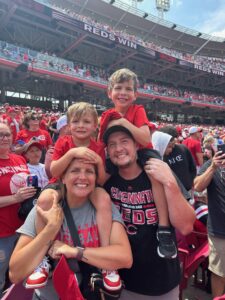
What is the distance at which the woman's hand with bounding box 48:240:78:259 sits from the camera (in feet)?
4.51

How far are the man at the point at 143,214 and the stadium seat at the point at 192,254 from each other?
29.0 inches

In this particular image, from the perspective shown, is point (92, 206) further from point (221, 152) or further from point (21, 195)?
point (221, 152)

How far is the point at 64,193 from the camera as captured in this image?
162 cm

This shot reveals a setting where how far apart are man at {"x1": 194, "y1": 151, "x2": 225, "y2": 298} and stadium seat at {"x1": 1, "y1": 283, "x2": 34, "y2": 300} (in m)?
1.68

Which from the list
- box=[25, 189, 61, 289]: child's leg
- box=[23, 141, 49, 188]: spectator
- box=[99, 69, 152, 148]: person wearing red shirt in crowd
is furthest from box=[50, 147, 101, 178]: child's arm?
box=[23, 141, 49, 188]: spectator

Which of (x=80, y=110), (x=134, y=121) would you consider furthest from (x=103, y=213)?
(x=134, y=121)

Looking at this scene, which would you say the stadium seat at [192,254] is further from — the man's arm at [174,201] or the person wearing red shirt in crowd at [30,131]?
the person wearing red shirt in crowd at [30,131]

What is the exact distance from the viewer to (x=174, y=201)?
1.59 metres

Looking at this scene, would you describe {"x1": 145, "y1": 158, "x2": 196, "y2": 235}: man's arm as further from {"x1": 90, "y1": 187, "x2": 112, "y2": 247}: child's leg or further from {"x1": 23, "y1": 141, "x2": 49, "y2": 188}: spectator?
{"x1": 23, "y1": 141, "x2": 49, "y2": 188}: spectator

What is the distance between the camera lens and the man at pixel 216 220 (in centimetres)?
243

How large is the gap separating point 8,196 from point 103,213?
48.7 inches

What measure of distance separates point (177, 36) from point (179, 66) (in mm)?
12255

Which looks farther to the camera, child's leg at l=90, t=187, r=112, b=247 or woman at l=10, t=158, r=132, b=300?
child's leg at l=90, t=187, r=112, b=247

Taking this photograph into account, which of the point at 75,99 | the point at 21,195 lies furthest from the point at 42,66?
the point at 21,195
